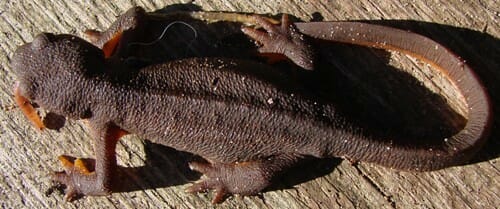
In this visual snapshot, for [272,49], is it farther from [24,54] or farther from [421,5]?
[24,54]

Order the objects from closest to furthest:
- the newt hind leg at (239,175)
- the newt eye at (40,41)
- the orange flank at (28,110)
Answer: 1. the newt eye at (40,41)
2. the newt hind leg at (239,175)
3. the orange flank at (28,110)

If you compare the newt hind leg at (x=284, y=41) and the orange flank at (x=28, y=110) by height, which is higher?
the newt hind leg at (x=284, y=41)

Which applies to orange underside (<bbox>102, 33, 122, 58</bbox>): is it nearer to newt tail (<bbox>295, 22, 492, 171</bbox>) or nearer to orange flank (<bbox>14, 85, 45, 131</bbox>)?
orange flank (<bbox>14, 85, 45, 131</bbox>)

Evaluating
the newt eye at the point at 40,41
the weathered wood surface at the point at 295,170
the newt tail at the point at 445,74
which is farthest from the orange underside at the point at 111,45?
the newt tail at the point at 445,74

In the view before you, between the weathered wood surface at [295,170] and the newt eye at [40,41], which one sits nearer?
the newt eye at [40,41]

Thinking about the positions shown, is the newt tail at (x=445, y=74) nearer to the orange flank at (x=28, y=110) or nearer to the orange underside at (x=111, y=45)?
the orange underside at (x=111, y=45)

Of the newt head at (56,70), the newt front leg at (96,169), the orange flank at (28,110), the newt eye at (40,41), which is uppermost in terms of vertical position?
the newt eye at (40,41)
